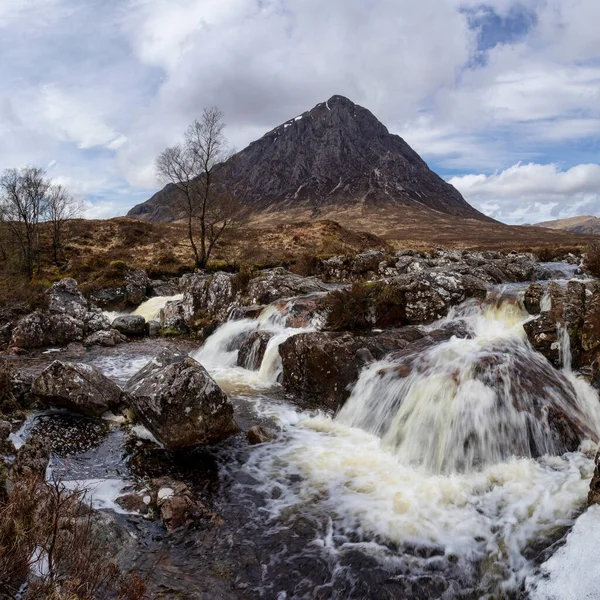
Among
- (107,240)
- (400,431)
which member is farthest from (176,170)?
(400,431)

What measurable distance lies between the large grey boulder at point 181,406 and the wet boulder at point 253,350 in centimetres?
556

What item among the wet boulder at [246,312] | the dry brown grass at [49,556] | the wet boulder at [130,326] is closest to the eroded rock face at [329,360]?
the wet boulder at [246,312]

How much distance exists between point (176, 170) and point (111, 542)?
117 feet

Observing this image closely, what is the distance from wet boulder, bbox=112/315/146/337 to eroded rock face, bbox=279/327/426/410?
11.2 metres

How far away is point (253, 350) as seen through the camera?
16.2 m

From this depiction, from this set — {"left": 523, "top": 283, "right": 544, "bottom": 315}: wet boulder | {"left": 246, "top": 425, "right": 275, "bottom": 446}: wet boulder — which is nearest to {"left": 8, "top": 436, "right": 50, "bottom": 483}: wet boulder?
{"left": 246, "top": 425, "right": 275, "bottom": 446}: wet boulder

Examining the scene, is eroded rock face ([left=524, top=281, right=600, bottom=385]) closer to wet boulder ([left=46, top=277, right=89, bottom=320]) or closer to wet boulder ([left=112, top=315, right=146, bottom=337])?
wet boulder ([left=112, top=315, right=146, bottom=337])

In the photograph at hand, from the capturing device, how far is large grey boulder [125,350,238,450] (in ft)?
30.6

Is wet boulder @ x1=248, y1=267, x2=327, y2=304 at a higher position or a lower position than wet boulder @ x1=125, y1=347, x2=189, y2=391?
higher

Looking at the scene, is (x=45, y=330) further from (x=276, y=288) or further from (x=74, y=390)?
(x=276, y=288)

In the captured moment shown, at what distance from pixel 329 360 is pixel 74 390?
721 cm

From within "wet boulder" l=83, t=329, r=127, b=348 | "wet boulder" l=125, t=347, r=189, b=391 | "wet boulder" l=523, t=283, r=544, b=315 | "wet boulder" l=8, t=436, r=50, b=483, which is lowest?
"wet boulder" l=8, t=436, r=50, b=483

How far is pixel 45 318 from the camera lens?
19766 millimetres

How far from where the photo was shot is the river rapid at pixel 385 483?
6.02 meters
